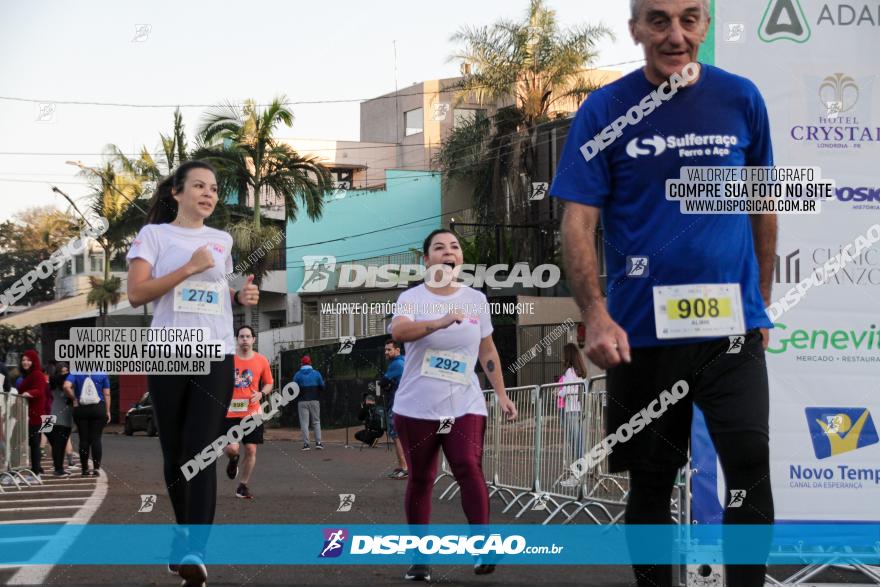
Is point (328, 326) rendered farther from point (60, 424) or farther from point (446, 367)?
point (446, 367)

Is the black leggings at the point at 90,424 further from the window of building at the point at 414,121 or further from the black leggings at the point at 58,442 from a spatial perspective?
the window of building at the point at 414,121

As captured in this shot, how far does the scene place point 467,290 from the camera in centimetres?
654

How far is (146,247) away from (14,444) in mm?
11007

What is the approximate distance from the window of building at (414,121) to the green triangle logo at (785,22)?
2024 inches

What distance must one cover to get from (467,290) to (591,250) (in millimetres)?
2848

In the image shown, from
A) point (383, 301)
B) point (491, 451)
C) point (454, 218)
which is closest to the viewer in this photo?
point (491, 451)

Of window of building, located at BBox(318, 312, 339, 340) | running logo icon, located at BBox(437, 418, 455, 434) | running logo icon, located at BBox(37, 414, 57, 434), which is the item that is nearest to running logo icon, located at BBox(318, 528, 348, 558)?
running logo icon, located at BBox(437, 418, 455, 434)

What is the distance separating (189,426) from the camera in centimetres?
524

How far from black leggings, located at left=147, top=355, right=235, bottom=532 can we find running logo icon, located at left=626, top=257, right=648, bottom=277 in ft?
7.27

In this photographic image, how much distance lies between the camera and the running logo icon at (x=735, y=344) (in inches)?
142

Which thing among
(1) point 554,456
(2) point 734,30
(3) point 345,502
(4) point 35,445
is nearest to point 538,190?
(4) point 35,445

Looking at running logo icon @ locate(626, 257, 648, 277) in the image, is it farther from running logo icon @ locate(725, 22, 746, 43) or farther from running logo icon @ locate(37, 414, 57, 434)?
running logo icon @ locate(37, 414, 57, 434)

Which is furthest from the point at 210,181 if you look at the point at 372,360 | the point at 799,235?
the point at 372,360

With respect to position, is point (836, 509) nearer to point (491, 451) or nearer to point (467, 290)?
point (467, 290)
